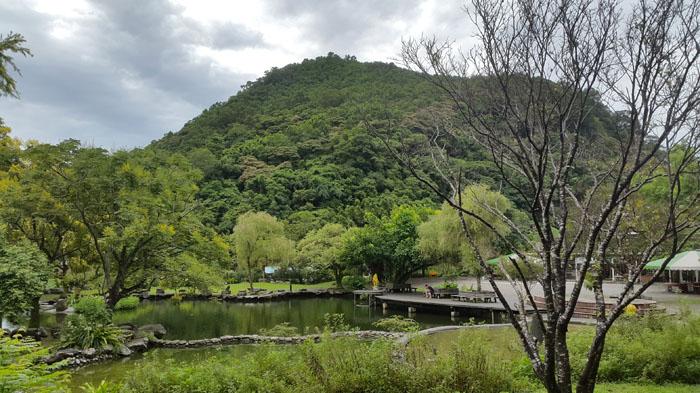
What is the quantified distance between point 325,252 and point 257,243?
4.67 metres

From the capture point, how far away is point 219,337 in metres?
15.5

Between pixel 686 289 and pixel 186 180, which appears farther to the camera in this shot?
pixel 686 289

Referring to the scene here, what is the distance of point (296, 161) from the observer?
2259 inches

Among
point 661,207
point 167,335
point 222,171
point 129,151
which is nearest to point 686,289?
point 661,207

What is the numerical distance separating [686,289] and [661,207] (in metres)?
5.84

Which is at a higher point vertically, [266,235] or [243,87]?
[243,87]

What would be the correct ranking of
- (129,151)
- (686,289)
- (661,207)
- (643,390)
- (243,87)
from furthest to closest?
(243,87) < (686,289) < (661,207) < (129,151) < (643,390)

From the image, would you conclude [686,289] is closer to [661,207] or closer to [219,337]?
[661,207]

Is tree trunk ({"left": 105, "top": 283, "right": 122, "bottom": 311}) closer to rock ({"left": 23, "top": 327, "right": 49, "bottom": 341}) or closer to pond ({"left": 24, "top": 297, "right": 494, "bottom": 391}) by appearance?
rock ({"left": 23, "top": 327, "right": 49, "bottom": 341})

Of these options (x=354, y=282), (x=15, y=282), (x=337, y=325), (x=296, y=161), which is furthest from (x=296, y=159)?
(x=337, y=325)

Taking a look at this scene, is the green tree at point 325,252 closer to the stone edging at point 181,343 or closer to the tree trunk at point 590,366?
the stone edging at point 181,343

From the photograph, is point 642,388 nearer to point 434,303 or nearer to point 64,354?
point 64,354

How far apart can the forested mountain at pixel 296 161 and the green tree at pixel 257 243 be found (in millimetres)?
3276

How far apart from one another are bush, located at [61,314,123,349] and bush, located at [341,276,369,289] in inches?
735
